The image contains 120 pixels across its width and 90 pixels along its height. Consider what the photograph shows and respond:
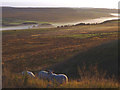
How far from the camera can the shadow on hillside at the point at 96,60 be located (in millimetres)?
5418

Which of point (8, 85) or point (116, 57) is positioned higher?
point (116, 57)

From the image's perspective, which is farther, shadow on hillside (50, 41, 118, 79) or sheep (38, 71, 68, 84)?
shadow on hillside (50, 41, 118, 79)

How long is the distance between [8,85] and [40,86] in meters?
0.77

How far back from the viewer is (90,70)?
545cm

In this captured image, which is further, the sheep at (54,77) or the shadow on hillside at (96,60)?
the shadow on hillside at (96,60)

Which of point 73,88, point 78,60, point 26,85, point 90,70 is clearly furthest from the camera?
point 78,60

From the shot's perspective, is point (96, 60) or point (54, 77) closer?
point (54, 77)

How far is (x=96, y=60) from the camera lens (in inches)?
230

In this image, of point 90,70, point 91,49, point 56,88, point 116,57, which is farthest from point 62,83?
point 91,49

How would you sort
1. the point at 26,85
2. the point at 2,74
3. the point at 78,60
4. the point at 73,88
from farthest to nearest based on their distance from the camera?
the point at 78,60 → the point at 2,74 → the point at 26,85 → the point at 73,88

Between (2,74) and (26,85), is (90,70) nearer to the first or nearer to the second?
(26,85)

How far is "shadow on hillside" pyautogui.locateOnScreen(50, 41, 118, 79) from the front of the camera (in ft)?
17.8

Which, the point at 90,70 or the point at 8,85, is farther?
the point at 90,70

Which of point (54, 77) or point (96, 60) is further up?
point (96, 60)
